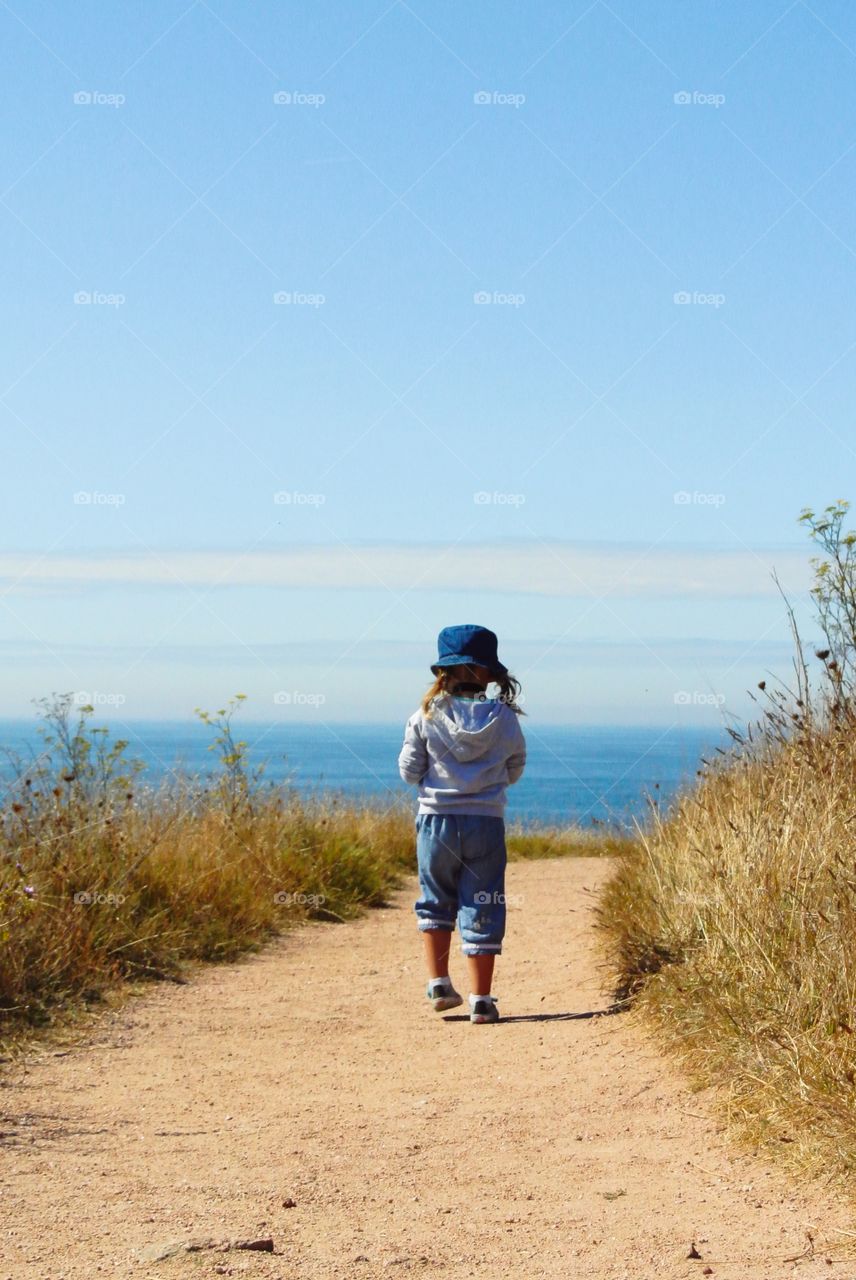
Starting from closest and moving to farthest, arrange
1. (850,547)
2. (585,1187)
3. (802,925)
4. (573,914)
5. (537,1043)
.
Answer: (585,1187) < (802,925) < (537,1043) < (850,547) < (573,914)

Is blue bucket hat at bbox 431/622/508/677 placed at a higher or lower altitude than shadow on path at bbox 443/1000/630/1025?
higher

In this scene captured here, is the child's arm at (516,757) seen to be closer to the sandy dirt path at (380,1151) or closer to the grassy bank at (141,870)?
the sandy dirt path at (380,1151)

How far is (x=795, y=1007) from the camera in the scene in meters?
4.91

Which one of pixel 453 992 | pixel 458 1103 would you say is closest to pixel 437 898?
Result: pixel 453 992

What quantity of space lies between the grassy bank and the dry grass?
2.85 metres

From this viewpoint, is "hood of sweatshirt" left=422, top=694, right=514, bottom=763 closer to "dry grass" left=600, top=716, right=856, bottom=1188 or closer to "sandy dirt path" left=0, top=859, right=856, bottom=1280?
"dry grass" left=600, top=716, right=856, bottom=1188

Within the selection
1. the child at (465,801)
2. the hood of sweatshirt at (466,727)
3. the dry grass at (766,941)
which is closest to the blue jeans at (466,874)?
the child at (465,801)

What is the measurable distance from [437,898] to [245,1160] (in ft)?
8.15

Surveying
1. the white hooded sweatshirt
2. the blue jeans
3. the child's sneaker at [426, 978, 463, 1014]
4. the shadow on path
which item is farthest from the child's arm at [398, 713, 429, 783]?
the shadow on path

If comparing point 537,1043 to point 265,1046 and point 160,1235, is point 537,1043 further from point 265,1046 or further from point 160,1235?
point 160,1235

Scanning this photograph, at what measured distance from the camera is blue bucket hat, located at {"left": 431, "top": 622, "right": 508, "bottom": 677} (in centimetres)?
717

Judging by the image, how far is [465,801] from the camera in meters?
7.04

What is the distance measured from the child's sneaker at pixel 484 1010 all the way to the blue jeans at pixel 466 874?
258 mm

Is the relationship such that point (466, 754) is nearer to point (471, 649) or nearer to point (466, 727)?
point (466, 727)
